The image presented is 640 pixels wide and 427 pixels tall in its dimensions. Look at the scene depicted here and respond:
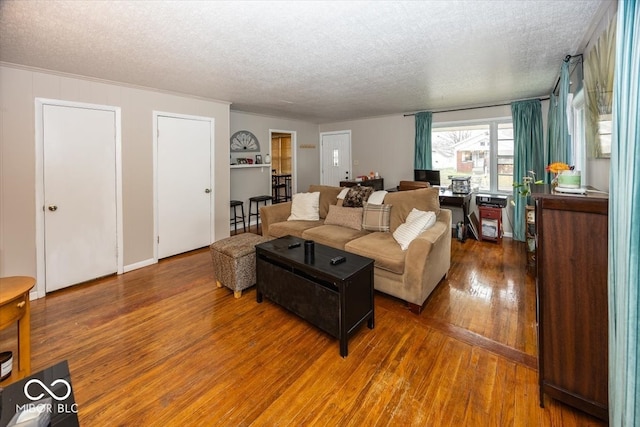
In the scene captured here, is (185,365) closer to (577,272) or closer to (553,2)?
(577,272)

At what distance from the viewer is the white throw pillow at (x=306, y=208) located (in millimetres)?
4258

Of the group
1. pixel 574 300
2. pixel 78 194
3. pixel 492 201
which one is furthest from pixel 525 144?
pixel 78 194

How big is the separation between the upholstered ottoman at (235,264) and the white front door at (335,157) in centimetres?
445

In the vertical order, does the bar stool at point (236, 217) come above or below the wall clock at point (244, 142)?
below

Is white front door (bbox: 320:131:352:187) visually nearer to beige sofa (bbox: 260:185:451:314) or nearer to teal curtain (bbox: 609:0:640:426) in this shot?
beige sofa (bbox: 260:185:451:314)

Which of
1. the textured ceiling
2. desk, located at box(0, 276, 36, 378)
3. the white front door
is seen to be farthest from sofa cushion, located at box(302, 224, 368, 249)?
the white front door

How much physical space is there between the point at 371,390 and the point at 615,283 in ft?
4.36

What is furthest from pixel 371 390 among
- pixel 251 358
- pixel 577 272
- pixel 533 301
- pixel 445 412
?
pixel 533 301

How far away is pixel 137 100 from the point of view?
12.2 feet

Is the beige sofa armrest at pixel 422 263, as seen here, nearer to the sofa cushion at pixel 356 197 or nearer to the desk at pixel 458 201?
the sofa cushion at pixel 356 197

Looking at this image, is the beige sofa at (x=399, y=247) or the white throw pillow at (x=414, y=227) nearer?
the beige sofa at (x=399, y=247)

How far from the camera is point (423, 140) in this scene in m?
5.68

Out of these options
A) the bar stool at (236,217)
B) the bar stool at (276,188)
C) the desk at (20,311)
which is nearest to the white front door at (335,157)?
the bar stool at (276,188)

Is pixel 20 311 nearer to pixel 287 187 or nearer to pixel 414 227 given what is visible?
pixel 414 227
